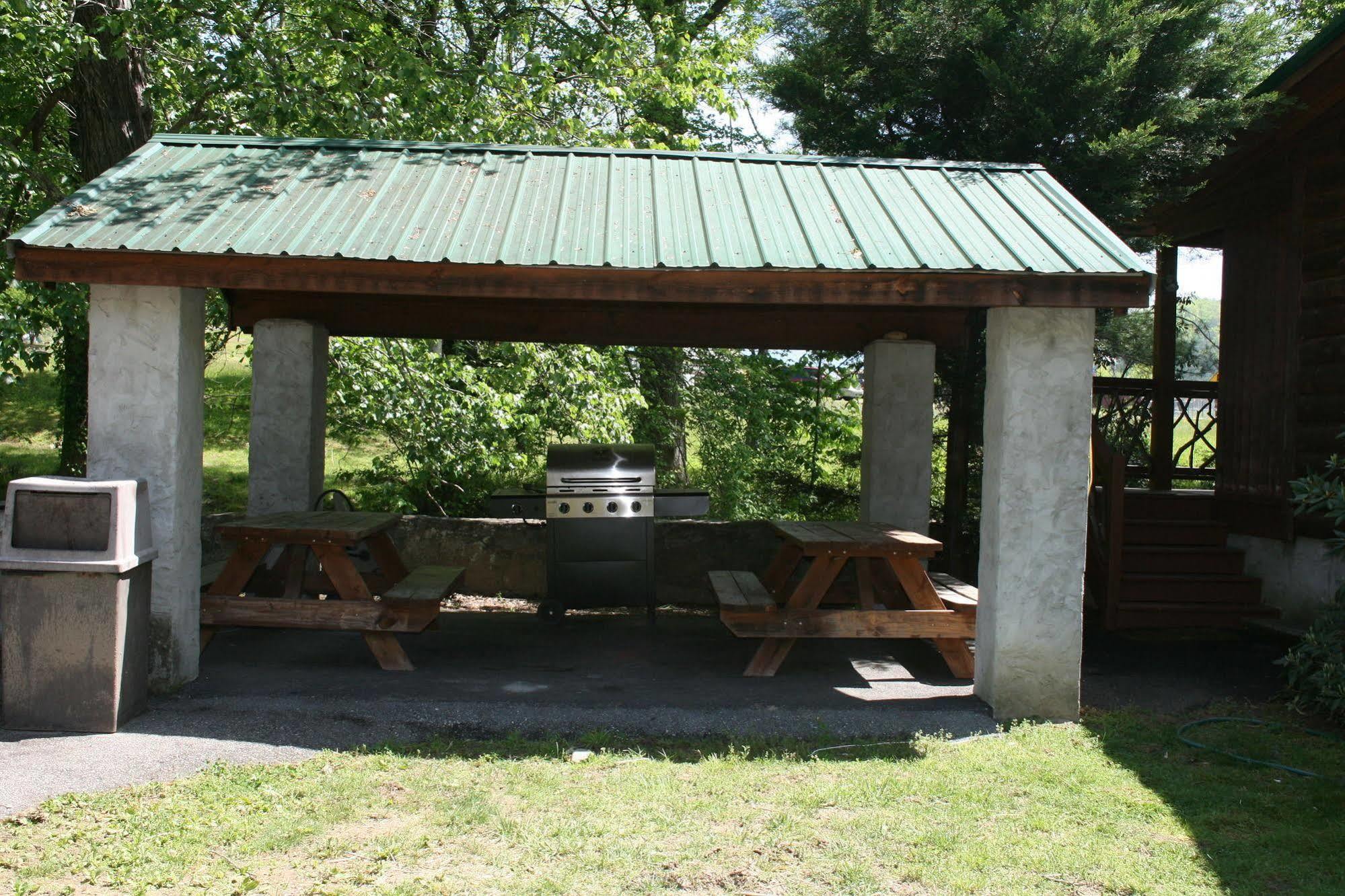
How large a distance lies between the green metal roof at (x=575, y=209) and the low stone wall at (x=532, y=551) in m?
3.51

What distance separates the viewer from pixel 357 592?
6.75 meters

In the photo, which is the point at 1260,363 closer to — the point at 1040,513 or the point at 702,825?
the point at 1040,513

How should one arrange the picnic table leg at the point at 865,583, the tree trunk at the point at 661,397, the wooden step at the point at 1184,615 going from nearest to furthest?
1. the picnic table leg at the point at 865,583
2. the wooden step at the point at 1184,615
3. the tree trunk at the point at 661,397

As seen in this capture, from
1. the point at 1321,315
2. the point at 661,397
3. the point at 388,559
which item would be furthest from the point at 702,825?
the point at 661,397

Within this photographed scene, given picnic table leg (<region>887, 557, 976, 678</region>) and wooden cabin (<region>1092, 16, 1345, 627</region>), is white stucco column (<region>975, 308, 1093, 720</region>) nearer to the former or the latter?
picnic table leg (<region>887, 557, 976, 678</region>)

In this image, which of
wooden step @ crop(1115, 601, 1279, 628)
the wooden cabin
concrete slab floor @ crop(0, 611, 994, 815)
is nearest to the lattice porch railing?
the wooden cabin

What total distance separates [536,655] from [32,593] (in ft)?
10.3

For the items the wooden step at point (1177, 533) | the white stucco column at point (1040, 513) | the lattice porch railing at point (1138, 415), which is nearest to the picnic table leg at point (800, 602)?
the white stucco column at point (1040, 513)

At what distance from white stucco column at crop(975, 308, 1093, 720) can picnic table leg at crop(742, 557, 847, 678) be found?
43.3 inches

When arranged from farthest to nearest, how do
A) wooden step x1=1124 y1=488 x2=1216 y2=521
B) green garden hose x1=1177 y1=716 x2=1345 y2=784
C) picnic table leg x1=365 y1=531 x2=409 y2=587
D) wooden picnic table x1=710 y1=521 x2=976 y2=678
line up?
wooden step x1=1124 y1=488 x2=1216 y2=521, picnic table leg x1=365 y1=531 x2=409 y2=587, wooden picnic table x1=710 y1=521 x2=976 y2=678, green garden hose x1=1177 y1=716 x2=1345 y2=784

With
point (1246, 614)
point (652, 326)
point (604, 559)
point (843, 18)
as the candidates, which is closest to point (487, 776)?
point (604, 559)

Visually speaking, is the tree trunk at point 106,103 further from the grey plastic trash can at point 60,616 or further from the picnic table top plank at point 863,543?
the picnic table top plank at point 863,543

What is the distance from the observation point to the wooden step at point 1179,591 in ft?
30.9

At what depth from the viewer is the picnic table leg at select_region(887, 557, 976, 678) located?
6.79m
